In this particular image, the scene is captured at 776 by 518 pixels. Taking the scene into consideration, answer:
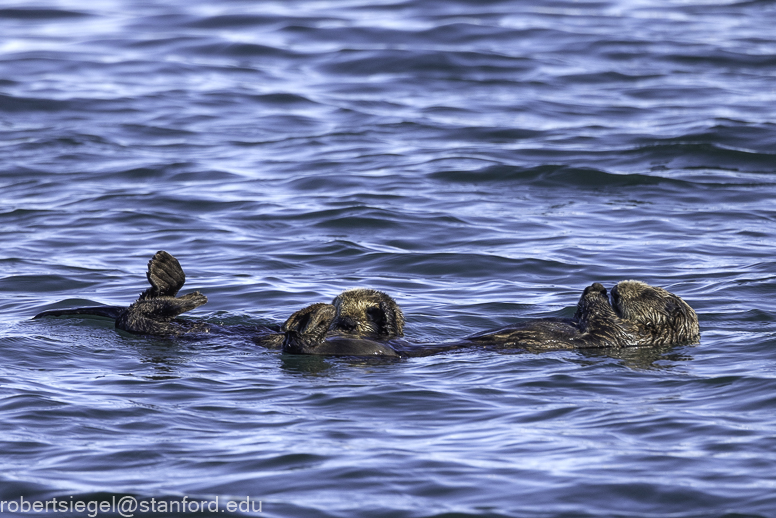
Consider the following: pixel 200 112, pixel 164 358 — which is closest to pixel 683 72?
pixel 200 112

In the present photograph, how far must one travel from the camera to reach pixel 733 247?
8445 mm

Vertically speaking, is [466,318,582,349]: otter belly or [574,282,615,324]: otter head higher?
[574,282,615,324]: otter head

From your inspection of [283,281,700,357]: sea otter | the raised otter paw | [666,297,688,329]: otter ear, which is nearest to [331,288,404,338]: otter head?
[283,281,700,357]: sea otter

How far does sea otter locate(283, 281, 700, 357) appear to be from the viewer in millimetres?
5754

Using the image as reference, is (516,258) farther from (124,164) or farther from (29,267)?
(124,164)

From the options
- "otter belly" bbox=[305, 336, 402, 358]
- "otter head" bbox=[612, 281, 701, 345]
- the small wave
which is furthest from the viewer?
the small wave

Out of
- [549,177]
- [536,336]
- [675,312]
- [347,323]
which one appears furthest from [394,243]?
[675,312]

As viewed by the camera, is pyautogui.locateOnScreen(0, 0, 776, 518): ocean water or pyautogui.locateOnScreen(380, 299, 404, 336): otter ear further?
pyautogui.locateOnScreen(380, 299, 404, 336): otter ear

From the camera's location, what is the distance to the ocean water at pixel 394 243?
4.30 metres

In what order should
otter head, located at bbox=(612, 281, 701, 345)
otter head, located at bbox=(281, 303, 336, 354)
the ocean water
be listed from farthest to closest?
otter head, located at bbox=(612, 281, 701, 345)
otter head, located at bbox=(281, 303, 336, 354)
the ocean water

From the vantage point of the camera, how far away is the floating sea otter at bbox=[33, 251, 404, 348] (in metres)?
6.07

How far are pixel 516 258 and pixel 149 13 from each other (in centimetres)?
1441

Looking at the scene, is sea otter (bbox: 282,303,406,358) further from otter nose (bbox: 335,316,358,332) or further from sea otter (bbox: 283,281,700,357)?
otter nose (bbox: 335,316,358,332)

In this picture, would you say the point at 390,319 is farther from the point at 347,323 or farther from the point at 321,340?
the point at 321,340
